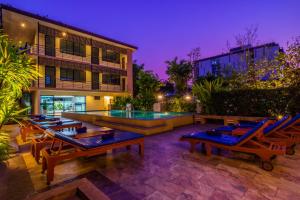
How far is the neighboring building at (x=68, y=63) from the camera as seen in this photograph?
15.0 metres

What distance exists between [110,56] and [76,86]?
6634 mm

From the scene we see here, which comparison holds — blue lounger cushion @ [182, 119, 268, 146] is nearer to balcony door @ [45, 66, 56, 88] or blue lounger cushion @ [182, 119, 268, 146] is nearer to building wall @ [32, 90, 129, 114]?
building wall @ [32, 90, 129, 114]

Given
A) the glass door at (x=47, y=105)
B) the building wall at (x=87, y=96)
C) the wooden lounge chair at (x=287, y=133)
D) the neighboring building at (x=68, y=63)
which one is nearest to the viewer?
the wooden lounge chair at (x=287, y=133)

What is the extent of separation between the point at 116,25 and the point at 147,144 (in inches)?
3179

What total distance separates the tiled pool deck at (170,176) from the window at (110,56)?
18.6 meters

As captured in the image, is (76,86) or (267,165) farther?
(76,86)

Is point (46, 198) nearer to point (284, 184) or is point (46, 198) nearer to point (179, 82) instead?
point (284, 184)

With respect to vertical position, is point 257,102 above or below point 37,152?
above

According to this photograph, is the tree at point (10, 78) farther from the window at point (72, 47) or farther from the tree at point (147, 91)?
the window at point (72, 47)

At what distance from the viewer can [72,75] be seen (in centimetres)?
1852

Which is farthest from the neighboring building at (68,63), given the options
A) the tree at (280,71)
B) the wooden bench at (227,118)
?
the tree at (280,71)

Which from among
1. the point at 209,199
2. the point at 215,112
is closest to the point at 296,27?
the point at 215,112

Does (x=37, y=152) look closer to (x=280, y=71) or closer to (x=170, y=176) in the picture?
(x=170, y=176)

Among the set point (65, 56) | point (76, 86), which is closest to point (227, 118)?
point (76, 86)
